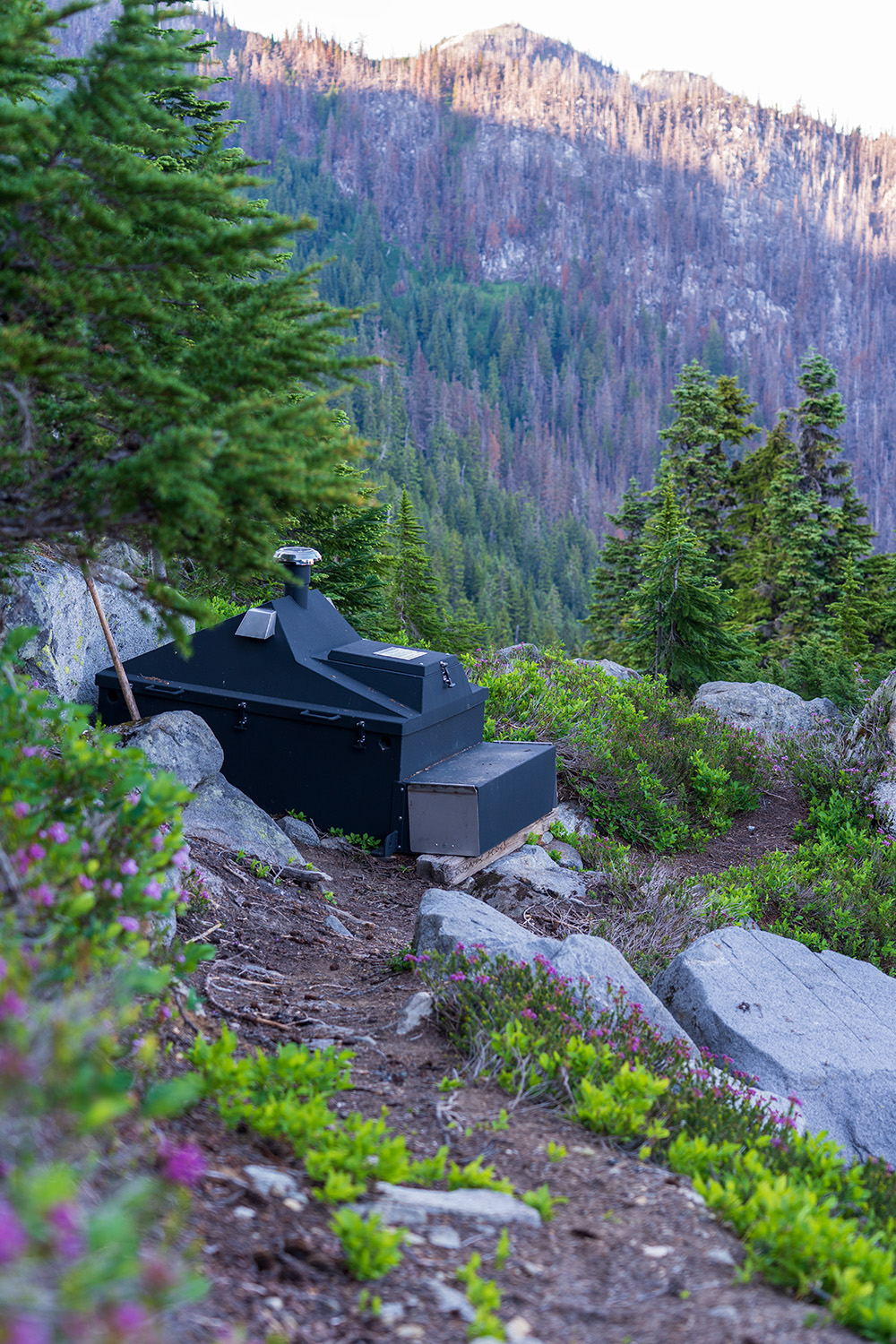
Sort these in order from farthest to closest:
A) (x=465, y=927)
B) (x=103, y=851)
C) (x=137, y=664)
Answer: (x=137, y=664) < (x=465, y=927) < (x=103, y=851)

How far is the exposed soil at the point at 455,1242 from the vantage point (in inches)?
95.4

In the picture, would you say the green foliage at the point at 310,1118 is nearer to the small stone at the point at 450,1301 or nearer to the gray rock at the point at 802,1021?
the small stone at the point at 450,1301

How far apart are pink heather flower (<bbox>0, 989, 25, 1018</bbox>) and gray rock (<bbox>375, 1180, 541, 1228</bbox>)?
4.83ft

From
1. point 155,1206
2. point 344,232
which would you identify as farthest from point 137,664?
point 344,232

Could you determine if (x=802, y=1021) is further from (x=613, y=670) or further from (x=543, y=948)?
(x=613, y=670)

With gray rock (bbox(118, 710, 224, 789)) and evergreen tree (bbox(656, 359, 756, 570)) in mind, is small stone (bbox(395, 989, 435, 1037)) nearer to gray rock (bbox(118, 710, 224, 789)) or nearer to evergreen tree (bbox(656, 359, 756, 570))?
gray rock (bbox(118, 710, 224, 789))

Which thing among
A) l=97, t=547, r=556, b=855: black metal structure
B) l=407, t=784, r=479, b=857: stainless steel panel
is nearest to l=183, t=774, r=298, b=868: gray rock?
l=97, t=547, r=556, b=855: black metal structure

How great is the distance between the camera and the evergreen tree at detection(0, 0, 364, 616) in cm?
338

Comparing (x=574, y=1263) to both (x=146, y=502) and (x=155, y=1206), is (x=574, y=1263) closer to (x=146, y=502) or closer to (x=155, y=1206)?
(x=155, y=1206)

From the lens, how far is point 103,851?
10.6 ft

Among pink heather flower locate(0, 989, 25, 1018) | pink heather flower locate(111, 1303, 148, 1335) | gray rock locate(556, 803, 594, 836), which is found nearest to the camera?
pink heather flower locate(111, 1303, 148, 1335)

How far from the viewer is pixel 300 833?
24.6 feet

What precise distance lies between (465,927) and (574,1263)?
96.2 inches

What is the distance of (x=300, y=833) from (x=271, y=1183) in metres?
4.68
